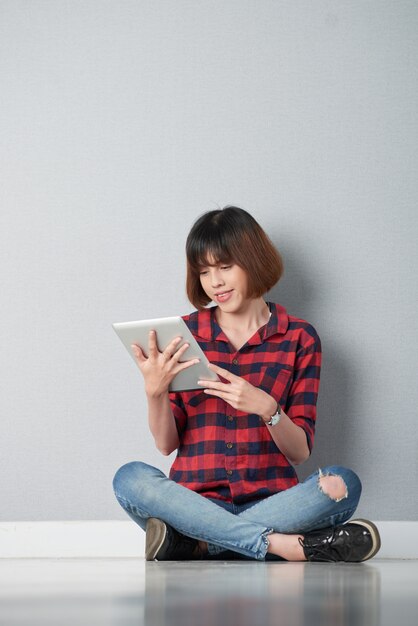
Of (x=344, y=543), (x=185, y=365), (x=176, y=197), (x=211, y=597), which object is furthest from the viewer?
(x=176, y=197)

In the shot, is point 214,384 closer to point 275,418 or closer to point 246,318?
point 275,418

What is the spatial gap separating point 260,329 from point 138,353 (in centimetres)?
37

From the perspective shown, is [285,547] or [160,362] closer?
[285,547]

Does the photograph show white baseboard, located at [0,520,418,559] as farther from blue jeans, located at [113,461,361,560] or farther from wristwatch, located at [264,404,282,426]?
wristwatch, located at [264,404,282,426]

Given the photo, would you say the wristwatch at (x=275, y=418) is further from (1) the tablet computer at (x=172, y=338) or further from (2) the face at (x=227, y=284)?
(2) the face at (x=227, y=284)

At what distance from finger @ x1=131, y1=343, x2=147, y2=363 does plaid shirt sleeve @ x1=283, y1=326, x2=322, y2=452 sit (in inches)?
16.1

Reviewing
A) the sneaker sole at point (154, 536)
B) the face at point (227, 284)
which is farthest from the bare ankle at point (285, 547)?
the face at point (227, 284)

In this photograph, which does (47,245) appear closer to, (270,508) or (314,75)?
(314,75)

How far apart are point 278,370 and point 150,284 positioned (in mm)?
547

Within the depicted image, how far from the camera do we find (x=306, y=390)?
2148mm

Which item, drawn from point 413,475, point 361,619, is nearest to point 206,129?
point 413,475

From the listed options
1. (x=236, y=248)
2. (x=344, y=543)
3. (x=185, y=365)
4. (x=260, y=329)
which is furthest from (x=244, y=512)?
(x=236, y=248)

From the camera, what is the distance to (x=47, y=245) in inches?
102

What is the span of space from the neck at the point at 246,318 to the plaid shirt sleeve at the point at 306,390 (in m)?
0.14
